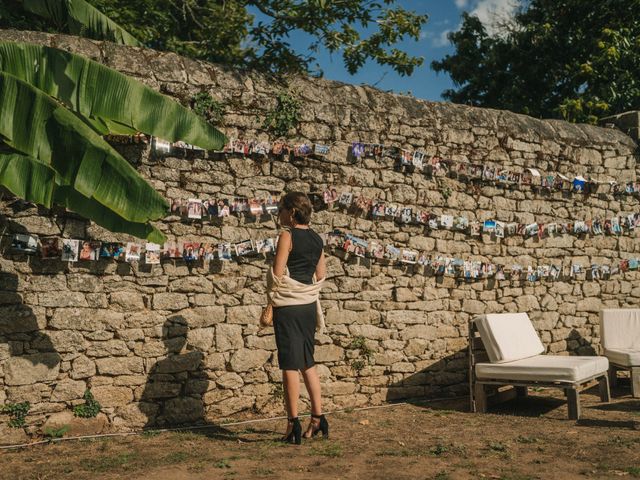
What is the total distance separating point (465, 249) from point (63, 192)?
449 centimetres

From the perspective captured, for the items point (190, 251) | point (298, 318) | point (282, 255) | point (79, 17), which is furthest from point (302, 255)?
point (79, 17)

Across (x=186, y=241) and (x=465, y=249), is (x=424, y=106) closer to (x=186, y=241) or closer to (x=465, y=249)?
(x=465, y=249)

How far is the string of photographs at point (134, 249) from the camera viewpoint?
561 centimetres

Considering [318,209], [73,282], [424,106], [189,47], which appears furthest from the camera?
[189,47]

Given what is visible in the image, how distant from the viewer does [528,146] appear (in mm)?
8234

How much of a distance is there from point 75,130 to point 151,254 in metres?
1.83

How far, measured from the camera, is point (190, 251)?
20.2 ft

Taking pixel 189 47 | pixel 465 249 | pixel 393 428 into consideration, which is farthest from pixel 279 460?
pixel 189 47

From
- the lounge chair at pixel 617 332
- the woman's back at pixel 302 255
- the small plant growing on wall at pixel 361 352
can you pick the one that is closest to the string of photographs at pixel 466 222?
the lounge chair at pixel 617 332

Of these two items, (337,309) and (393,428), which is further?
(337,309)

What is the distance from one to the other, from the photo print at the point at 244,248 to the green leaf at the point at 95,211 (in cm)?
143

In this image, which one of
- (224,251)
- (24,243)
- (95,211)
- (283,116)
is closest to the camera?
(95,211)

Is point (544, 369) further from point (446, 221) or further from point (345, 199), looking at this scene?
point (345, 199)

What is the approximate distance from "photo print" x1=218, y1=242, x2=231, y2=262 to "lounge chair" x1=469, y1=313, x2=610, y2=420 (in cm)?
252
